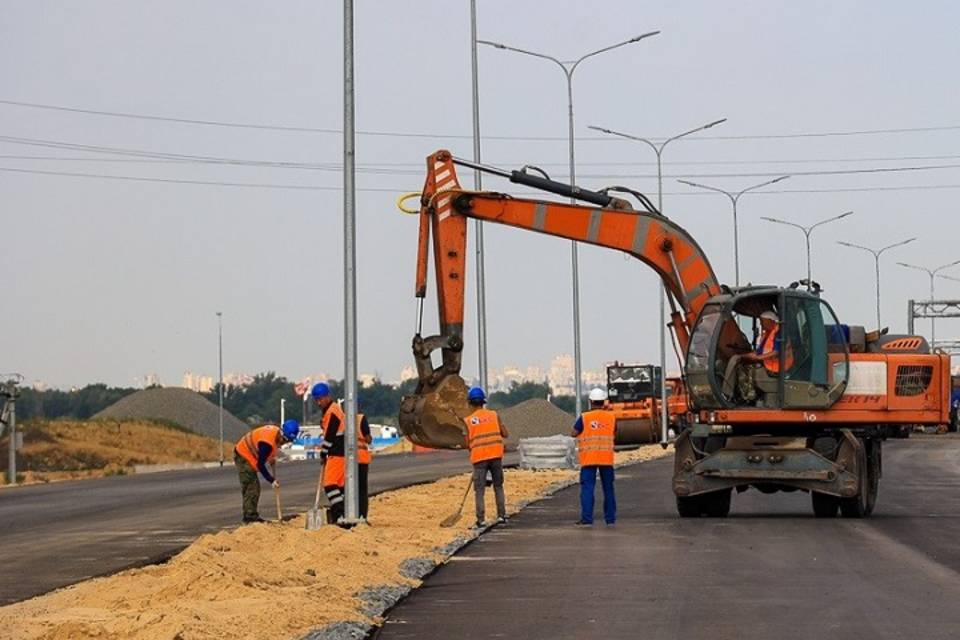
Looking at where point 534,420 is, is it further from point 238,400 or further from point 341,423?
point 341,423

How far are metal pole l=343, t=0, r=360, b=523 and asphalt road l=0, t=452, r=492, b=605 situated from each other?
2266 millimetres

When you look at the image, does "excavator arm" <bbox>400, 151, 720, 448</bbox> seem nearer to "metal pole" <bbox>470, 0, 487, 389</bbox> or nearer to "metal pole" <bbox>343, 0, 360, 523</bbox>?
"metal pole" <bbox>343, 0, 360, 523</bbox>

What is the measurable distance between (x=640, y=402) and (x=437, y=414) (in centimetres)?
5021

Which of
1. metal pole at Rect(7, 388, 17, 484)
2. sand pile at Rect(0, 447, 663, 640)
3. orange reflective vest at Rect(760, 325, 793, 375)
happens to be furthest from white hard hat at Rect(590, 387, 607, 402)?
metal pole at Rect(7, 388, 17, 484)

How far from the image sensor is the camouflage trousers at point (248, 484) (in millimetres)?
25552

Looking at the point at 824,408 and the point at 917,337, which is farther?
the point at 917,337

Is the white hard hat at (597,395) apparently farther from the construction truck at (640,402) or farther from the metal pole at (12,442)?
the construction truck at (640,402)

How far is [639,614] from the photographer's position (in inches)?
610

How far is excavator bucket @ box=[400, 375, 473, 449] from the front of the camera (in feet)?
84.5

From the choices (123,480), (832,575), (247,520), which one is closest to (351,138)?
(247,520)

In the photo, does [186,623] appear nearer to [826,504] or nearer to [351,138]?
[351,138]

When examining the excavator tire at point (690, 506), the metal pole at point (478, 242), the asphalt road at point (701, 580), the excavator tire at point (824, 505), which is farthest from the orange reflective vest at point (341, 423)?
the metal pole at point (478, 242)

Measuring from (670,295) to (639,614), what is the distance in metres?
14.8

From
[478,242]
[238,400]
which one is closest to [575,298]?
[478,242]
